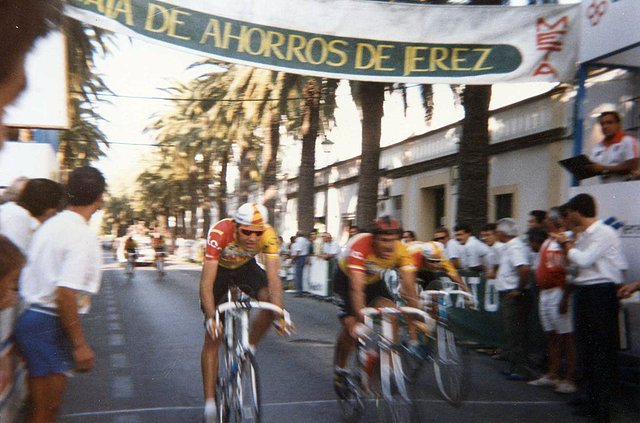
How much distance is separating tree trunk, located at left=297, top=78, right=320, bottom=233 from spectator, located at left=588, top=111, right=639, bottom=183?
1458 centimetres

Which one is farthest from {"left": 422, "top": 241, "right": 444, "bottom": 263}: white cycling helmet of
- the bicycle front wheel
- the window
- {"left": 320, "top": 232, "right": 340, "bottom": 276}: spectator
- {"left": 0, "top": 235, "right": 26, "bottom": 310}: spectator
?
the window

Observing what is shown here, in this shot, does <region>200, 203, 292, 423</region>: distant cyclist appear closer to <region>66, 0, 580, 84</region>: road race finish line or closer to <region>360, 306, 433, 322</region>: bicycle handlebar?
<region>360, 306, 433, 322</region>: bicycle handlebar

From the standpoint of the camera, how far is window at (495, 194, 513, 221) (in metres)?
21.5

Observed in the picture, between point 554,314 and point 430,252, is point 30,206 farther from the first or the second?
point 554,314

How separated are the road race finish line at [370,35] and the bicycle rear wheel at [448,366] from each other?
2.52 m

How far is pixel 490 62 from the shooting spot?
7727 millimetres

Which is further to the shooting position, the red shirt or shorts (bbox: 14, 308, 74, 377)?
the red shirt

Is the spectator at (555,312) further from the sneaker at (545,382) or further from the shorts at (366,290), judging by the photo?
the shorts at (366,290)

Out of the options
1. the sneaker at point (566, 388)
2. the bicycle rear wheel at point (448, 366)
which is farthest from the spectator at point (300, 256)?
the bicycle rear wheel at point (448, 366)

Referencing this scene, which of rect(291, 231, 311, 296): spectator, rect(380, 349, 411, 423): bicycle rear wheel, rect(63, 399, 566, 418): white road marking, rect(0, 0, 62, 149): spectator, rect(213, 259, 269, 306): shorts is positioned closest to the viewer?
rect(0, 0, 62, 149): spectator

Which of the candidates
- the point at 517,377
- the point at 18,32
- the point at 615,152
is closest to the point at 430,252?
the point at 517,377

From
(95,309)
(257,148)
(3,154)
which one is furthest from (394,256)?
(257,148)

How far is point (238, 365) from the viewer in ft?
17.7

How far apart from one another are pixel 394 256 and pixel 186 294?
14.3m
